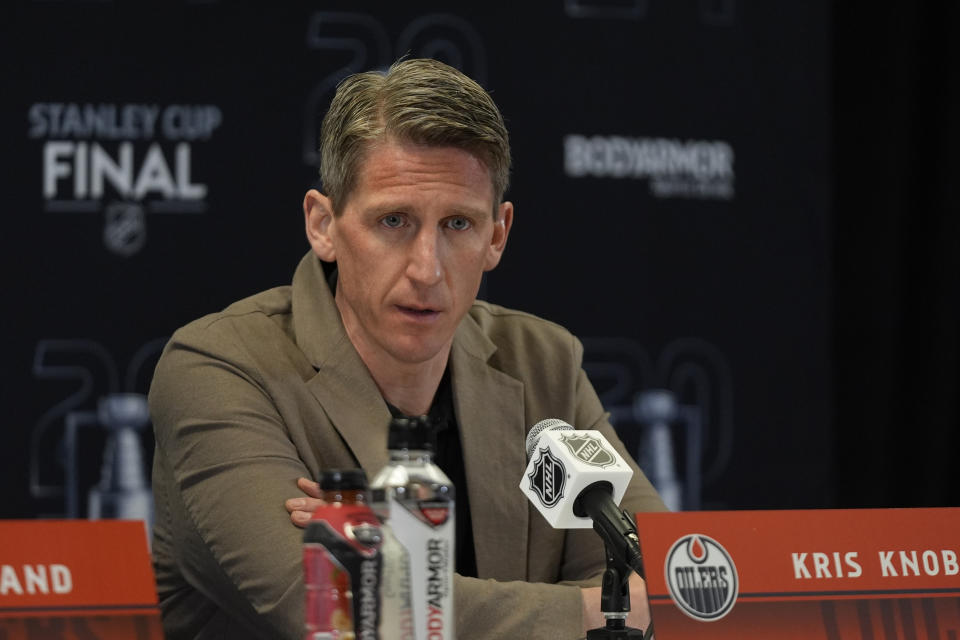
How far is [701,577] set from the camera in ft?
5.36

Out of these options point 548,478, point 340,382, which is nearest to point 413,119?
point 340,382

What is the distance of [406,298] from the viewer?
2.24 meters

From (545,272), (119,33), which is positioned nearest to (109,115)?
(119,33)

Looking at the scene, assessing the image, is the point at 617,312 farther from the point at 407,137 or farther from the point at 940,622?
the point at 940,622

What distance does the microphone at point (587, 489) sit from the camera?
1660mm

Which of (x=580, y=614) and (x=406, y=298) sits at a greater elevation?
(x=406, y=298)

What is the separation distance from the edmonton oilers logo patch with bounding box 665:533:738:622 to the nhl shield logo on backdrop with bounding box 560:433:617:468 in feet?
0.45

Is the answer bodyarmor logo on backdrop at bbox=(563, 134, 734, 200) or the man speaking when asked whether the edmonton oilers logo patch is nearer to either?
the man speaking

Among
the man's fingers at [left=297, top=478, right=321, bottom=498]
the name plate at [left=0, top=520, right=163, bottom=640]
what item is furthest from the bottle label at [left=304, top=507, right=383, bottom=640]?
the man's fingers at [left=297, top=478, right=321, bottom=498]

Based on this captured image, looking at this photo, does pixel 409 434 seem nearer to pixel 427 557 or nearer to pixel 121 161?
pixel 427 557

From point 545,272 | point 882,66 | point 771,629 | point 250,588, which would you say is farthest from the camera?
A: point 882,66

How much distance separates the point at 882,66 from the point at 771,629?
279cm

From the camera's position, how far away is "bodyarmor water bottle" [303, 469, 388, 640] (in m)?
1.37

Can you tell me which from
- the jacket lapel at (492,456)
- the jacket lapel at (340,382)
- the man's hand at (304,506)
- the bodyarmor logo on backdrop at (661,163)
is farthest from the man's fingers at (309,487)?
the bodyarmor logo on backdrop at (661,163)
